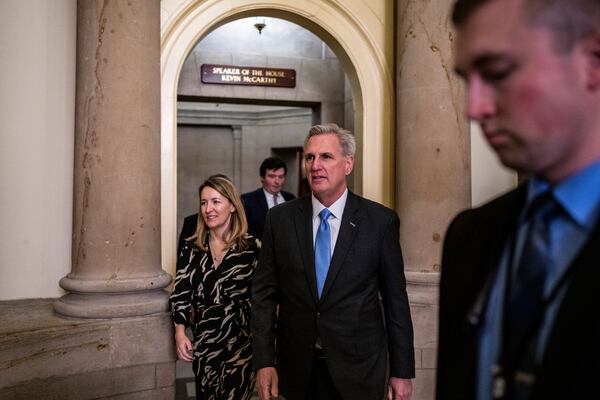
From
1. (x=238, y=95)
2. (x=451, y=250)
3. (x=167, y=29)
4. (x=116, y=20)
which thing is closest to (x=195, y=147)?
(x=238, y=95)

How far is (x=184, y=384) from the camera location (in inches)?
174

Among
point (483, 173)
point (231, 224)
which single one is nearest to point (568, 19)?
point (231, 224)

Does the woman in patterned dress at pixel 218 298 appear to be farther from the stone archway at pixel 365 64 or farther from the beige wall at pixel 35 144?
the stone archway at pixel 365 64

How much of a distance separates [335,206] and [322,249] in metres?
0.21

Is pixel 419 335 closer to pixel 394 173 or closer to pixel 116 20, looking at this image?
pixel 394 173

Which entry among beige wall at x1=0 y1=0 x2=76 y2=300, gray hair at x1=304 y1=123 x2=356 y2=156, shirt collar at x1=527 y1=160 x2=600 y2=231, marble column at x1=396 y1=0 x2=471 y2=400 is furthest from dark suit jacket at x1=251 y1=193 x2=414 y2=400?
beige wall at x1=0 y1=0 x2=76 y2=300

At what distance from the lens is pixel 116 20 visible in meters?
3.03

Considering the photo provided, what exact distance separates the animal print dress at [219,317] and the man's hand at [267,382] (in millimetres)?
471

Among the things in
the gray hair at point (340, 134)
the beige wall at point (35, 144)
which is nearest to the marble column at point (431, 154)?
the gray hair at point (340, 134)

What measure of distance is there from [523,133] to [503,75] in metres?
0.09

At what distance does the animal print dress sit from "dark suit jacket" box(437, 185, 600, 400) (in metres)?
1.90

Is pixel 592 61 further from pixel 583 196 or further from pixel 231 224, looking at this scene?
pixel 231 224

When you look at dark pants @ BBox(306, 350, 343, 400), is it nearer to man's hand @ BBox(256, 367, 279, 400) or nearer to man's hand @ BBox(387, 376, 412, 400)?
man's hand @ BBox(256, 367, 279, 400)

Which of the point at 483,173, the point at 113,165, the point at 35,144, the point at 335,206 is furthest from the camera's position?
the point at 483,173
